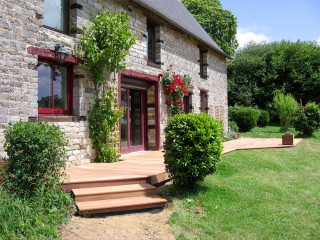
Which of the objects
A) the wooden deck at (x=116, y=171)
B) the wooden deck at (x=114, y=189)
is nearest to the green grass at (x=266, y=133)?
the wooden deck at (x=116, y=171)

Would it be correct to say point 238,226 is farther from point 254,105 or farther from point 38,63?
point 254,105

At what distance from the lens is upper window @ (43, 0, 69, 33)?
692 cm

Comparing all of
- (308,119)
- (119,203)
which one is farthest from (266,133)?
(119,203)

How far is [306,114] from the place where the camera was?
14336mm

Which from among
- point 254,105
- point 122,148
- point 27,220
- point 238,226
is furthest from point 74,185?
point 254,105

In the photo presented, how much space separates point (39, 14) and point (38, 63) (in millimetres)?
949

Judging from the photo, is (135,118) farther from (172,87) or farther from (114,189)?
(114,189)

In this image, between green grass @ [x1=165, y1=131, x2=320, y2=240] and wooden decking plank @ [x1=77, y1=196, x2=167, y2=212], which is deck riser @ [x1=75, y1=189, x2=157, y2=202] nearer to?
wooden decking plank @ [x1=77, y1=196, x2=167, y2=212]

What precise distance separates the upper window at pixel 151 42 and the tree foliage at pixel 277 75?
15.8 m

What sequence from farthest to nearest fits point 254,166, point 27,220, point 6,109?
point 254,166, point 6,109, point 27,220

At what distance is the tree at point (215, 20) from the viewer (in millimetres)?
27844

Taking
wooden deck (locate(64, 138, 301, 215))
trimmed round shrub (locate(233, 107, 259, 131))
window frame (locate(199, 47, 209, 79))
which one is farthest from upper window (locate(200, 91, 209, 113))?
wooden deck (locate(64, 138, 301, 215))

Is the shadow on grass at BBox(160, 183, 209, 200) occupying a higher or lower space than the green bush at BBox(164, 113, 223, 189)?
lower

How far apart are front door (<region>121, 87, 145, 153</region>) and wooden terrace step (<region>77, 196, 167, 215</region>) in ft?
14.3
